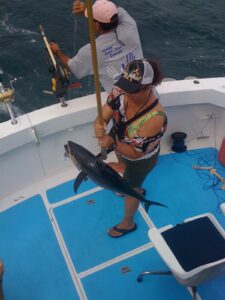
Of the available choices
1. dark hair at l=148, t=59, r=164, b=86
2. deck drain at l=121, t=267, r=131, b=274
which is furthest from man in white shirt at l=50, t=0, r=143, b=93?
deck drain at l=121, t=267, r=131, b=274

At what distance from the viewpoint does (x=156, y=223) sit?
338cm

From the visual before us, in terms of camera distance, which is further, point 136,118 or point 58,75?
point 58,75

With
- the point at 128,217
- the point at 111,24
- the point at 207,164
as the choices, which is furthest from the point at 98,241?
the point at 111,24

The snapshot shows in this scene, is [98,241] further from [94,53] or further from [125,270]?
[94,53]

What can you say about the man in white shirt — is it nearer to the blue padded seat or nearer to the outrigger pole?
the outrigger pole

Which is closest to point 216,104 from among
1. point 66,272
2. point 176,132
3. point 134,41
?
point 176,132

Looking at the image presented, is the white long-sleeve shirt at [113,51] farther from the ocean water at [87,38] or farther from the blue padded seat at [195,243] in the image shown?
the ocean water at [87,38]

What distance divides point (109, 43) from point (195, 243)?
5.70 ft

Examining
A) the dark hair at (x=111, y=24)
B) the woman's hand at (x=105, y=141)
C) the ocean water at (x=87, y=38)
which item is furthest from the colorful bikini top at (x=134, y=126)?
the ocean water at (x=87, y=38)

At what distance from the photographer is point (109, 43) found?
9.14 ft

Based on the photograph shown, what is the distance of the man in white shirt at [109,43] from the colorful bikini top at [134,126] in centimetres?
50

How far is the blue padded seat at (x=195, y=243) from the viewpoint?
2.42 metres

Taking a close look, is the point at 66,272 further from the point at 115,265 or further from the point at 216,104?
the point at 216,104

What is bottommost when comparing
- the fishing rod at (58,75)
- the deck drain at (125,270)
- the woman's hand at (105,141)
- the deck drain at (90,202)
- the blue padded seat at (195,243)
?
the deck drain at (125,270)
